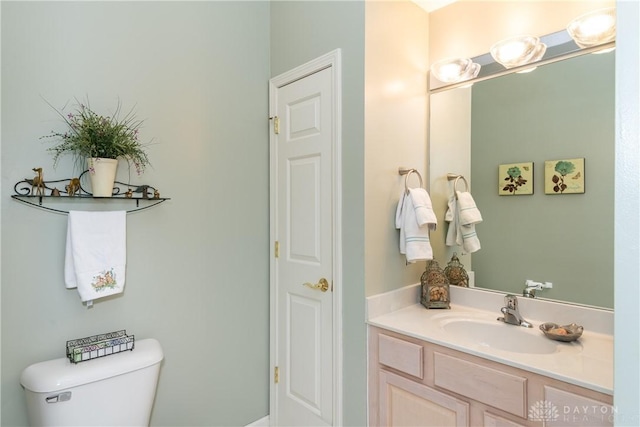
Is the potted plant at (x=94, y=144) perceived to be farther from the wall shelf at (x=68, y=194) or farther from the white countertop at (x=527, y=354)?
the white countertop at (x=527, y=354)

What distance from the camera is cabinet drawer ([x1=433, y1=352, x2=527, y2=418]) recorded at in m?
1.15

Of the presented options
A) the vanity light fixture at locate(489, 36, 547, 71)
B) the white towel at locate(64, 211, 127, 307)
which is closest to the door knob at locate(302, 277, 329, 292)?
the white towel at locate(64, 211, 127, 307)

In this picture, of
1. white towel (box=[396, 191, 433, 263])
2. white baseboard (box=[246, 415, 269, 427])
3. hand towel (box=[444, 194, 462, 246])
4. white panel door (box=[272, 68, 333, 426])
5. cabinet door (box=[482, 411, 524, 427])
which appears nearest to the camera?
cabinet door (box=[482, 411, 524, 427])

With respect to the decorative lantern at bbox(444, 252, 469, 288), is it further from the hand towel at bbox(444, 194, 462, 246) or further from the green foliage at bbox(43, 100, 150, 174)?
the green foliage at bbox(43, 100, 150, 174)

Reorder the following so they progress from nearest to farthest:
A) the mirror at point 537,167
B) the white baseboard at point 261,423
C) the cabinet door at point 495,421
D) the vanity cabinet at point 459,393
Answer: the vanity cabinet at point 459,393
the cabinet door at point 495,421
the mirror at point 537,167
the white baseboard at point 261,423

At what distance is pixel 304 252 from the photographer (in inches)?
74.2

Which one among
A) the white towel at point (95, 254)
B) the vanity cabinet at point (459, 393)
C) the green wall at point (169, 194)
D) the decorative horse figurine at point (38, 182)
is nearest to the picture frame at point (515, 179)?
the vanity cabinet at point (459, 393)

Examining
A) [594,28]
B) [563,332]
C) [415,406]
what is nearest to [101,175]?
[415,406]

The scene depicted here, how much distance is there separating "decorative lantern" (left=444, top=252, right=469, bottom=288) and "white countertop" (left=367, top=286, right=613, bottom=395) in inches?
5.1

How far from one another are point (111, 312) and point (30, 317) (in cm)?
28

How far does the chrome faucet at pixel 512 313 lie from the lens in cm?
154

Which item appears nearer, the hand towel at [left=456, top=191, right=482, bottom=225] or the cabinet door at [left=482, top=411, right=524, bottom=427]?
the cabinet door at [left=482, top=411, right=524, bottom=427]

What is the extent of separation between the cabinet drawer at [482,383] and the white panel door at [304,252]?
59 cm

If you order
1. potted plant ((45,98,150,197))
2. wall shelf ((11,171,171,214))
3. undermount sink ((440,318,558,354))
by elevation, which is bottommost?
undermount sink ((440,318,558,354))
